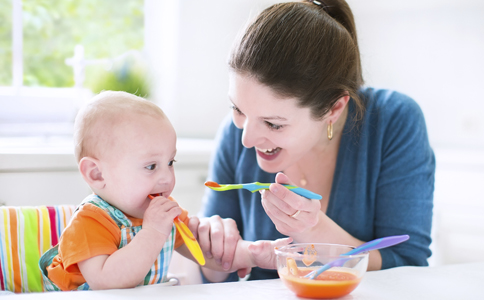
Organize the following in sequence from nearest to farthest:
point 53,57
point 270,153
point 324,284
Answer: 1. point 324,284
2. point 270,153
3. point 53,57

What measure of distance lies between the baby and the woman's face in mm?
224

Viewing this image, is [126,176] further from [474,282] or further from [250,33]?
[474,282]

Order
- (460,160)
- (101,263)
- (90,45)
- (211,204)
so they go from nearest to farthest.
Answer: (101,263) → (211,204) → (460,160) → (90,45)

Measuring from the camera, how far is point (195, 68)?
257 centimetres

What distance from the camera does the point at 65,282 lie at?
1.04 metres

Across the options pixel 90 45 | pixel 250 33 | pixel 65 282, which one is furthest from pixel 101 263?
pixel 90 45

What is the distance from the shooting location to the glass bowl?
2.79 feet

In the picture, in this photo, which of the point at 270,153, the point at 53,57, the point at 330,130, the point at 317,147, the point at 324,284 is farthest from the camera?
the point at 53,57

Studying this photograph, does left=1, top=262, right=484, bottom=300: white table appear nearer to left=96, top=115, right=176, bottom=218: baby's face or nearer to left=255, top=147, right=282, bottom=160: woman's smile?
left=96, top=115, right=176, bottom=218: baby's face

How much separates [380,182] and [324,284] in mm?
657

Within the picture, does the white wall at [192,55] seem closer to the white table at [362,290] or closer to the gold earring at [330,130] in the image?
the gold earring at [330,130]

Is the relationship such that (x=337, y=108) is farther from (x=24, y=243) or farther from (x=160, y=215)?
(x=24, y=243)

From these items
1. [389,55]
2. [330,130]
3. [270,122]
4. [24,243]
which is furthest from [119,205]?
[389,55]

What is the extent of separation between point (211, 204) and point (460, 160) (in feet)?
4.27
